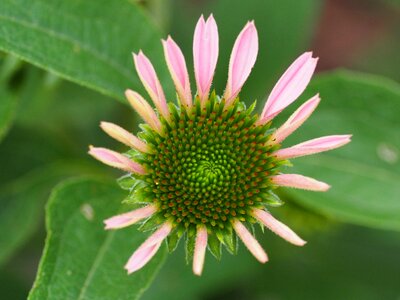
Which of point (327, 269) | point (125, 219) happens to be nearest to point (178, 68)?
point (125, 219)

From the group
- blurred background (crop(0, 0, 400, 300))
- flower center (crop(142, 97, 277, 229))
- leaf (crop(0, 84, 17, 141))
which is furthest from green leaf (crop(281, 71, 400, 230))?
leaf (crop(0, 84, 17, 141))

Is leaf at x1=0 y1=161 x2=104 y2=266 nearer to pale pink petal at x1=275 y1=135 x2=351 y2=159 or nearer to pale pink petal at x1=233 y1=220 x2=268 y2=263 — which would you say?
pale pink petal at x1=233 y1=220 x2=268 y2=263

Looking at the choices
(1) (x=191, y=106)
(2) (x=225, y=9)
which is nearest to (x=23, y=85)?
(1) (x=191, y=106)

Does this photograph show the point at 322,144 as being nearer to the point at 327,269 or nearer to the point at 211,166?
the point at 211,166

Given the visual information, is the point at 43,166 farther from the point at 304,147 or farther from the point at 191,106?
the point at 304,147

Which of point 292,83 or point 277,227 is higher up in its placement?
point 292,83

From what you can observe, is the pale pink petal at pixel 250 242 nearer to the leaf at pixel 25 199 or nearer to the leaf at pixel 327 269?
the leaf at pixel 25 199
